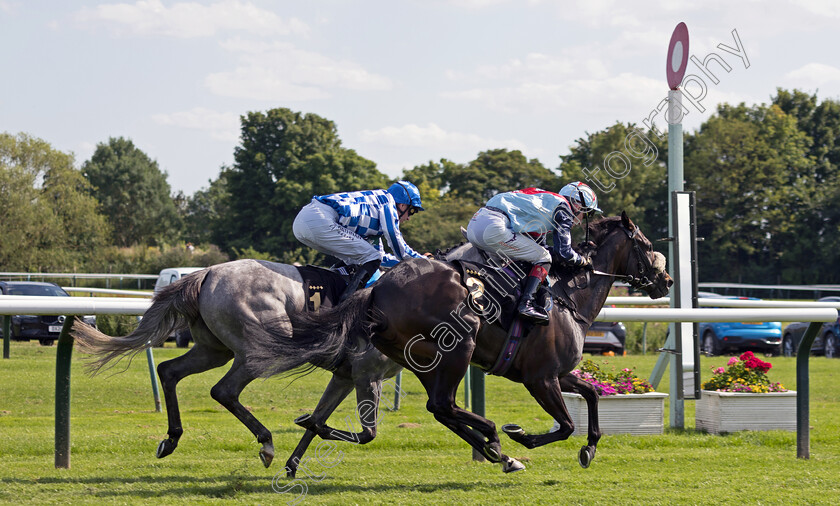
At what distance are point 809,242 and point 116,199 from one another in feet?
159

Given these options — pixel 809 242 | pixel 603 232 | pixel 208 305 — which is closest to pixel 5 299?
pixel 208 305

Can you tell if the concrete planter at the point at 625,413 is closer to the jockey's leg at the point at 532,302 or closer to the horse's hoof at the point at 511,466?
the horse's hoof at the point at 511,466

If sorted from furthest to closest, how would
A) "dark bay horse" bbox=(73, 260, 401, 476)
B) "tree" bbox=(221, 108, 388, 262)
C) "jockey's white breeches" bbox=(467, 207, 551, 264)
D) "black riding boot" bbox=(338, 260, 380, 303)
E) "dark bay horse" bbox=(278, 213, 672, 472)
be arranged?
"tree" bbox=(221, 108, 388, 262)
"black riding boot" bbox=(338, 260, 380, 303)
"jockey's white breeches" bbox=(467, 207, 551, 264)
"dark bay horse" bbox=(73, 260, 401, 476)
"dark bay horse" bbox=(278, 213, 672, 472)

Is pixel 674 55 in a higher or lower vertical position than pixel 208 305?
higher

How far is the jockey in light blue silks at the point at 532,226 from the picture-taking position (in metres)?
5.59

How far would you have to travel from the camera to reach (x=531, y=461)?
610cm

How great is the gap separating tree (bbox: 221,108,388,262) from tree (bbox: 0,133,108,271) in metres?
7.13

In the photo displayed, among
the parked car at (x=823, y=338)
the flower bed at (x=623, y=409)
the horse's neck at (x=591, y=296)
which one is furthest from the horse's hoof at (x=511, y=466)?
→ the parked car at (x=823, y=338)

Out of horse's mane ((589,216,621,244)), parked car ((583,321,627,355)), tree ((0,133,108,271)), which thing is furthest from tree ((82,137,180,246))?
horse's mane ((589,216,621,244))

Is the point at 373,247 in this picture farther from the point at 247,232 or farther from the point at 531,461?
the point at 247,232

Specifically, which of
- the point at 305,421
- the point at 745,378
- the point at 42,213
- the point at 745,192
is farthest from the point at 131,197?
the point at 305,421

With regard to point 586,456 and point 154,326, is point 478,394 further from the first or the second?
point 154,326

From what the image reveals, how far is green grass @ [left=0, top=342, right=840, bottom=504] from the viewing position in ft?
15.9

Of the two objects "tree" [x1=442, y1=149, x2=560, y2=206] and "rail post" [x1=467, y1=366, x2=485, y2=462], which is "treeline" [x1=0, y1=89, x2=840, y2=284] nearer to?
"tree" [x1=442, y1=149, x2=560, y2=206]
